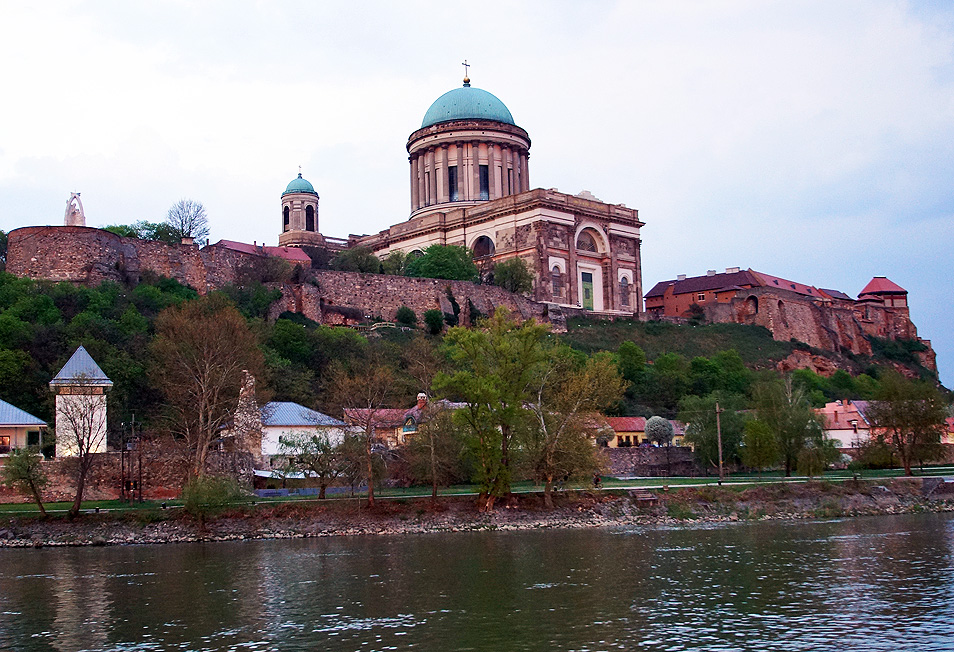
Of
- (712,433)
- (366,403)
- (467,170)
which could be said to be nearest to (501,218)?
(467,170)

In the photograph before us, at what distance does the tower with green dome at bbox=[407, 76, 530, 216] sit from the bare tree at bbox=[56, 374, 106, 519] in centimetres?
5892

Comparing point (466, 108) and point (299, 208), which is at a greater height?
point (466, 108)

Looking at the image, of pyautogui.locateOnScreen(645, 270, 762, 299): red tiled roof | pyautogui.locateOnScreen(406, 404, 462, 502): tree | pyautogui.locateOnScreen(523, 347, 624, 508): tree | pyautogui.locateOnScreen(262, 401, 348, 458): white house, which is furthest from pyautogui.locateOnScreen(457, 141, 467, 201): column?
pyautogui.locateOnScreen(523, 347, 624, 508): tree

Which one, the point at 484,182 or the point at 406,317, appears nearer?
the point at 406,317

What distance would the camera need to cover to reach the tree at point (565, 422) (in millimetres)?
41031

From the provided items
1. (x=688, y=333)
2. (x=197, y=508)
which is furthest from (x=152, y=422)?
(x=688, y=333)

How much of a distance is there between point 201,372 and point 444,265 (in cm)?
4339

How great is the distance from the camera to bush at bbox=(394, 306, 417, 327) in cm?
7681

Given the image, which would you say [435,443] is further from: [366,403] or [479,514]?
[479,514]

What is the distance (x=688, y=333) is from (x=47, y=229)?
52209mm

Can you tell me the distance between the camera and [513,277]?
86.9 m

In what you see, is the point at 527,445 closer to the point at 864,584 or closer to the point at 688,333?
the point at 864,584

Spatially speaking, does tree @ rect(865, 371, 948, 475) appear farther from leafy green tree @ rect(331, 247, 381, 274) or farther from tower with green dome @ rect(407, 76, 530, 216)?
tower with green dome @ rect(407, 76, 530, 216)

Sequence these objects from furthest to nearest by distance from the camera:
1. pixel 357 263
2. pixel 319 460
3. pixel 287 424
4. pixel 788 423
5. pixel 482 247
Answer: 1. pixel 482 247
2. pixel 357 263
3. pixel 788 423
4. pixel 287 424
5. pixel 319 460
